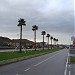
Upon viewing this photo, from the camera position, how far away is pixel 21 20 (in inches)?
3219

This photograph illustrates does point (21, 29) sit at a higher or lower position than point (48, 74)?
higher

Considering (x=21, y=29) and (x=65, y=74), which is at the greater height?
(x=21, y=29)

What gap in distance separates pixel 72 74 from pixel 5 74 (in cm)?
495

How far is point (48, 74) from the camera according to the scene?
63.6 feet

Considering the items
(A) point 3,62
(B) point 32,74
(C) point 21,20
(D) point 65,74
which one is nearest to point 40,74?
(B) point 32,74

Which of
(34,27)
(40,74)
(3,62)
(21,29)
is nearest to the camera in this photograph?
(40,74)

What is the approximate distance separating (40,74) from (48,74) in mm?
589

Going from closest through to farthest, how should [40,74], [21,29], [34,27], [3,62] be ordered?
[40,74]
[3,62]
[21,29]
[34,27]

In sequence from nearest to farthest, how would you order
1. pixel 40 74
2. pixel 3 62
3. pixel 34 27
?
pixel 40 74 < pixel 3 62 < pixel 34 27

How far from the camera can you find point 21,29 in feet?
252

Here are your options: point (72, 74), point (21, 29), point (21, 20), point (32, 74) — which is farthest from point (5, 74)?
point (21, 20)

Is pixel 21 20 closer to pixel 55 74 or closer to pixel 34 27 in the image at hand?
pixel 34 27

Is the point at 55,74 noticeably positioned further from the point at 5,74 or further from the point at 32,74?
the point at 5,74

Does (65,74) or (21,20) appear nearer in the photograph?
(65,74)
